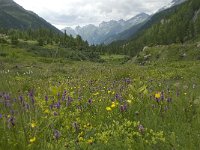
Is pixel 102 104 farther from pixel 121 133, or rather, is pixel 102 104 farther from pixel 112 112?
pixel 121 133

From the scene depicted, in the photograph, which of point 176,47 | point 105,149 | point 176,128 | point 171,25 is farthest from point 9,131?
point 171,25

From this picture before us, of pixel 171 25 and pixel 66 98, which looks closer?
pixel 66 98

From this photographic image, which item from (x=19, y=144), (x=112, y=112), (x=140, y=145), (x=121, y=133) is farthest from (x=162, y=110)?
(x=19, y=144)

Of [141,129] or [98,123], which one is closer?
[141,129]

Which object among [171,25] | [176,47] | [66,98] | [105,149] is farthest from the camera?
[171,25]

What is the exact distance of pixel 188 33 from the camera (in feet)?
376

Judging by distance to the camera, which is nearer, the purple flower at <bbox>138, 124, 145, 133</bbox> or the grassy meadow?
the grassy meadow

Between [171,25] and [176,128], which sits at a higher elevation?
[171,25]

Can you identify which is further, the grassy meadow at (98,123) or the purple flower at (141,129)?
the purple flower at (141,129)

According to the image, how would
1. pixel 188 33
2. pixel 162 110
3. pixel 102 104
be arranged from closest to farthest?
pixel 162 110 < pixel 102 104 < pixel 188 33

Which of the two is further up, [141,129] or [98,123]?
[141,129]

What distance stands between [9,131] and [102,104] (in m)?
2.60

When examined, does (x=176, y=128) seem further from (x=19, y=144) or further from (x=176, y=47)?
(x=176, y=47)

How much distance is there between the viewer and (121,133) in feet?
15.9
